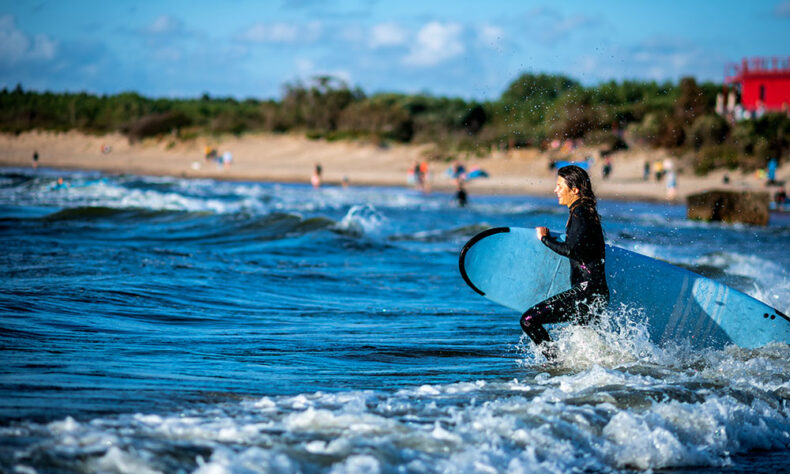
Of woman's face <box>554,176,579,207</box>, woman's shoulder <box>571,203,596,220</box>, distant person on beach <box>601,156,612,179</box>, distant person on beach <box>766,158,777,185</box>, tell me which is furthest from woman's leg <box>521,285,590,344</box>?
distant person on beach <box>601,156,612,179</box>

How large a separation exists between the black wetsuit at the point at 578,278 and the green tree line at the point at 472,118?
73.7 ft

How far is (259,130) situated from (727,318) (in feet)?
189

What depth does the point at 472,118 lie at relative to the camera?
56.1 meters

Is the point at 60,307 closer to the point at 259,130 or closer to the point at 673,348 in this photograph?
the point at 673,348

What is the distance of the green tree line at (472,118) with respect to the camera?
132ft

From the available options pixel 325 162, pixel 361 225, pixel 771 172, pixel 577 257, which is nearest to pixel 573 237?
pixel 577 257

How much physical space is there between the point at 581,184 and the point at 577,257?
1.65ft

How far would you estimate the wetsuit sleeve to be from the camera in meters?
5.50

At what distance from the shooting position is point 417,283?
441 inches

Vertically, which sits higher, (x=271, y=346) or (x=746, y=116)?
(x=746, y=116)

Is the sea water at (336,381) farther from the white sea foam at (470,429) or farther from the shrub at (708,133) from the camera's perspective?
the shrub at (708,133)

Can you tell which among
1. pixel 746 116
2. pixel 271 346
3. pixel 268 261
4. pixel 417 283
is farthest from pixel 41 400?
pixel 746 116

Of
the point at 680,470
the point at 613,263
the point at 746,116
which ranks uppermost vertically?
the point at 746,116

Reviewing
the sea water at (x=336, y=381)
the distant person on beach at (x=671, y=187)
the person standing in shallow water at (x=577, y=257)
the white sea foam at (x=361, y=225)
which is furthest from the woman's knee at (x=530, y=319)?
the distant person on beach at (x=671, y=187)
